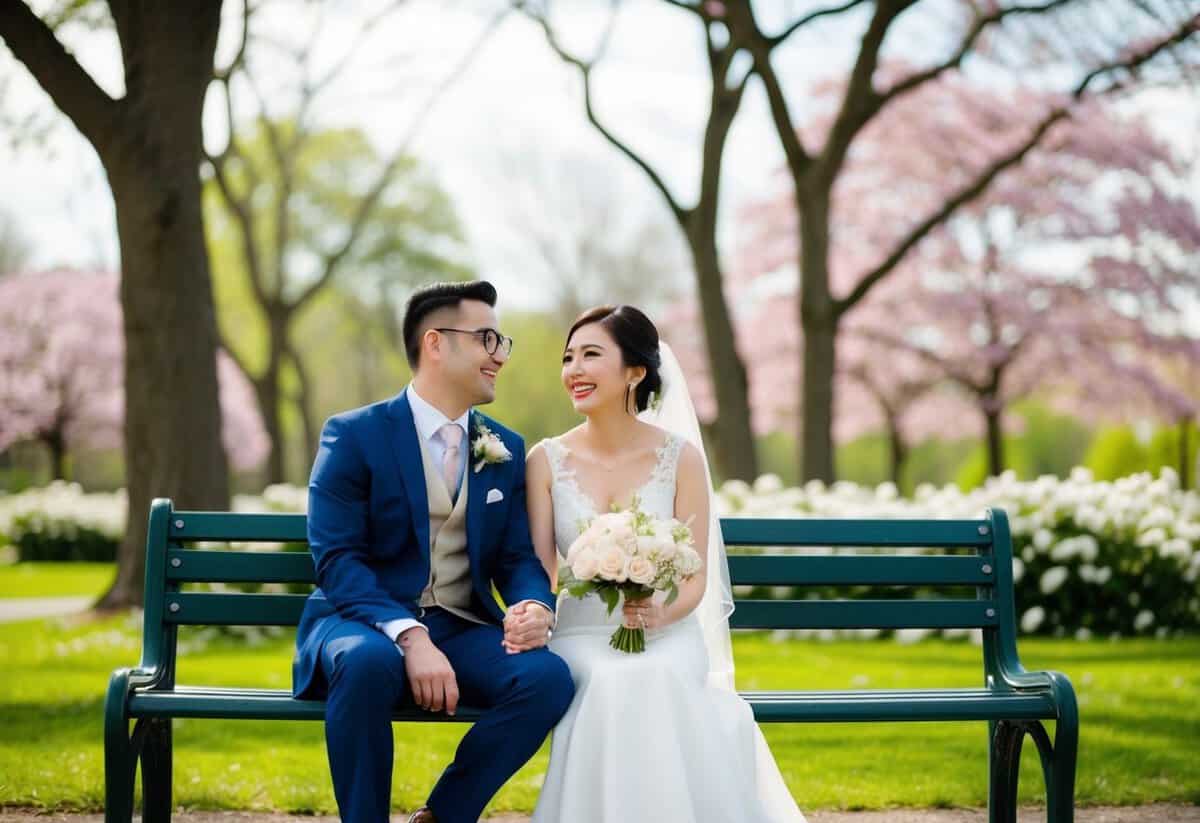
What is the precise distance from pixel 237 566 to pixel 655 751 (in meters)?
1.54

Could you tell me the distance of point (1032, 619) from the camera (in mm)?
9391

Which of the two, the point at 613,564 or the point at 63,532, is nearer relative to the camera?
the point at 613,564

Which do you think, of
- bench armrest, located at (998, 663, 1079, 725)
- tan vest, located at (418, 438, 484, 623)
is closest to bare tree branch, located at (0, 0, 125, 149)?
tan vest, located at (418, 438, 484, 623)

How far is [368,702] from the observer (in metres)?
3.63

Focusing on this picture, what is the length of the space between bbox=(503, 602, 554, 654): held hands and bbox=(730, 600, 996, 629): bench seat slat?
0.88 meters

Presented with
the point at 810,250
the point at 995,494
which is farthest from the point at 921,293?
the point at 995,494

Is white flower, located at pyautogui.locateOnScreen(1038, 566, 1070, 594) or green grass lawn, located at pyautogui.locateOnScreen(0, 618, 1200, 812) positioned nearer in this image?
green grass lawn, located at pyautogui.locateOnScreen(0, 618, 1200, 812)

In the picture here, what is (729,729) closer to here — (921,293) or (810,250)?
(810,250)

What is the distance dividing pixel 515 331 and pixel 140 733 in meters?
44.8

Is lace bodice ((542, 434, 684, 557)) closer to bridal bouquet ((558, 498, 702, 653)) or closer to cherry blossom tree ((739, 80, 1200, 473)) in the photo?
bridal bouquet ((558, 498, 702, 653))

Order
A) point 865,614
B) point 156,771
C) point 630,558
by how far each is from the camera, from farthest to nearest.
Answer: point 865,614, point 156,771, point 630,558

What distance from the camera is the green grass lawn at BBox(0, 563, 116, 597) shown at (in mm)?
15945

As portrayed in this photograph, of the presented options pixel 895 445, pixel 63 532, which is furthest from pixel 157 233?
pixel 895 445

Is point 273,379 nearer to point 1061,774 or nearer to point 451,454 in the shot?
point 451,454
